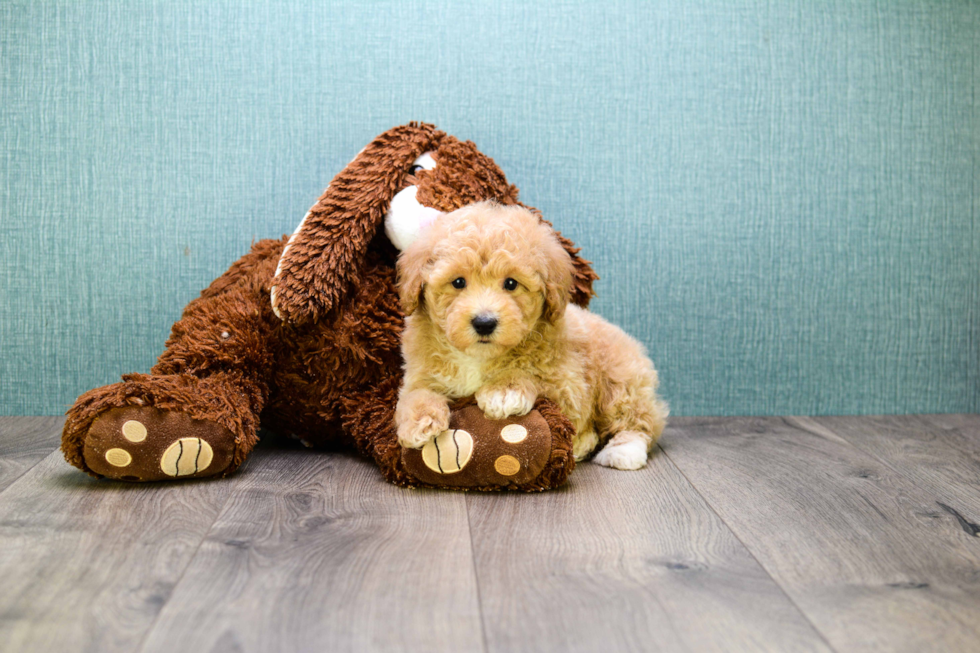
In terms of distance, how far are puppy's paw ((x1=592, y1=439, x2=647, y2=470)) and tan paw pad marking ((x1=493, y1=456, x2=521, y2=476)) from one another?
0.30 metres

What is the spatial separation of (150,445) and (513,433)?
64 centimetres

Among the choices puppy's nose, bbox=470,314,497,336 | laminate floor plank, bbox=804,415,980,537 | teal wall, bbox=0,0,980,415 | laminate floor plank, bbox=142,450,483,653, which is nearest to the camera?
laminate floor plank, bbox=142,450,483,653

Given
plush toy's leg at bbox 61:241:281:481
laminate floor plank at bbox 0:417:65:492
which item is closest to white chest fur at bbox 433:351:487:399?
plush toy's leg at bbox 61:241:281:481

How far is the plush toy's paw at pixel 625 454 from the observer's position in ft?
5.40

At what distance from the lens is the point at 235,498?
4.67 feet

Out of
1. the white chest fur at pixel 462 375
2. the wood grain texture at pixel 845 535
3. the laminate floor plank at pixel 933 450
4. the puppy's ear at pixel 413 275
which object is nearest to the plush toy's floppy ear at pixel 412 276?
the puppy's ear at pixel 413 275

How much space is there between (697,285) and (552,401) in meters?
0.75

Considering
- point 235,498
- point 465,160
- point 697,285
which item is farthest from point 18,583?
point 697,285

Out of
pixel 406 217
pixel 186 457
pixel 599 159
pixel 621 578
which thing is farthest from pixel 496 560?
pixel 599 159

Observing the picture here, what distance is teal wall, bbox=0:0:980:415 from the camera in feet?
6.46

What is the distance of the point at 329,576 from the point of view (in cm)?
110

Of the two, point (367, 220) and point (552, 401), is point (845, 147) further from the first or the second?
point (367, 220)

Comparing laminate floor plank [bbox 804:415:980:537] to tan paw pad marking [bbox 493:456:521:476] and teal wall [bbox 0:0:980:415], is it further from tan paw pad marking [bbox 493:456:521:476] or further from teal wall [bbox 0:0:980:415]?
tan paw pad marking [bbox 493:456:521:476]

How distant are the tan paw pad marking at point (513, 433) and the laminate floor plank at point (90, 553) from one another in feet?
1.66
